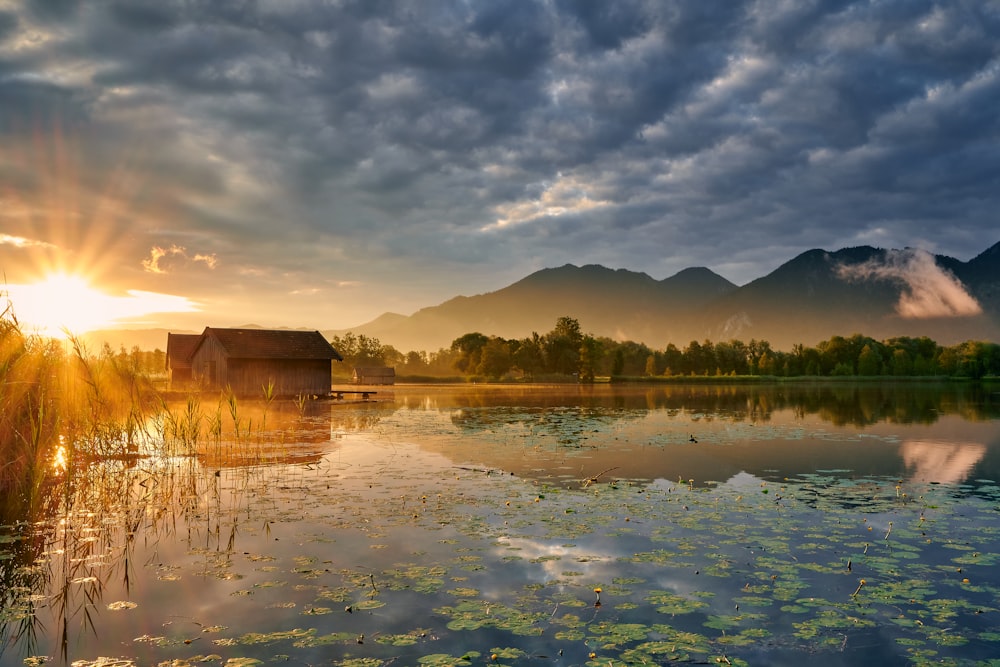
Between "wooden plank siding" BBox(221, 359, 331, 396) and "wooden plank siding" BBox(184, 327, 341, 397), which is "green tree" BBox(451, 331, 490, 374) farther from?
"wooden plank siding" BBox(184, 327, 341, 397)

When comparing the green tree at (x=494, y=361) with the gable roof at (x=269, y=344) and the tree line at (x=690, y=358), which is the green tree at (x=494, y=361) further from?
the gable roof at (x=269, y=344)

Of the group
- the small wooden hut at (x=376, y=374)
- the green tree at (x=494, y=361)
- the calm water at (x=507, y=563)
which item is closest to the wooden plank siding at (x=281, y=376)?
the calm water at (x=507, y=563)

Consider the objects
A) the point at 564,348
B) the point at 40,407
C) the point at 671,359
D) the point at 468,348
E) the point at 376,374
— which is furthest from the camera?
the point at 671,359

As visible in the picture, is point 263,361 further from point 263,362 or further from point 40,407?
point 40,407

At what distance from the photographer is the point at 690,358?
14638cm

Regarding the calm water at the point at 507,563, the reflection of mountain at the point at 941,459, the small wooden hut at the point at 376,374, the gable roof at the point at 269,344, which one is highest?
the gable roof at the point at 269,344

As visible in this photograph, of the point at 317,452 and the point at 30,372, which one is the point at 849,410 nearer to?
the point at 317,452

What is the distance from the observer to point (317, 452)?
20734mm

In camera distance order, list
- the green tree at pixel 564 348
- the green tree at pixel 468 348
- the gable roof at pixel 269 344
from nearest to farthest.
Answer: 1. the gable roof at pixel 269 344
2. the green tree at pixel 564 348
3. the green tree at pixel 468 348

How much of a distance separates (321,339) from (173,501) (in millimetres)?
46047

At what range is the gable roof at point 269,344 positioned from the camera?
5181 centimetres

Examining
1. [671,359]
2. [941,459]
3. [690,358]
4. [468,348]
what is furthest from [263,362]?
[671,359]

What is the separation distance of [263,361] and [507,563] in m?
48.3

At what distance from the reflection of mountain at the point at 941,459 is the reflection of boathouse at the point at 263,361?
43761mm
